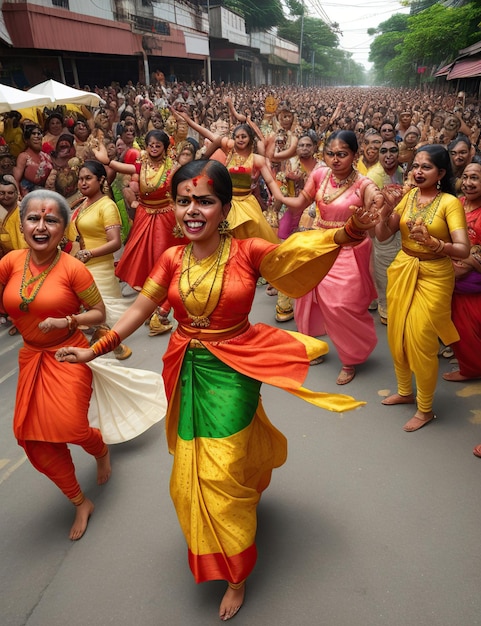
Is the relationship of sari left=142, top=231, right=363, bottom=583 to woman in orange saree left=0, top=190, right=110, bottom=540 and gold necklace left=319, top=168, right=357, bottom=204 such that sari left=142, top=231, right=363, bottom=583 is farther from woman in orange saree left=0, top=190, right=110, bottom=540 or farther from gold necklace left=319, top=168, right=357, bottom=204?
gold necklace left=319, top=168, right=357, bottom=204

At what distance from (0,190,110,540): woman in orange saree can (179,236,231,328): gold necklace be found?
2.13ft

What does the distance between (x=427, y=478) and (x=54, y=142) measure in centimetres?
705

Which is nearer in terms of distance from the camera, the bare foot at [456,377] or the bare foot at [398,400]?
the bare foot at [398,400]

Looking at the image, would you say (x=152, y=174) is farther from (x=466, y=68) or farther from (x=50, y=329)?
(x=466, y=68)

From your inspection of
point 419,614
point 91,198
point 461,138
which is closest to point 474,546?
point 419,614

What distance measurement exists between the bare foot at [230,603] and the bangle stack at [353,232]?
1.50m

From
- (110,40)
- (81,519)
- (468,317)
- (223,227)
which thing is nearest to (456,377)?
(468,317)

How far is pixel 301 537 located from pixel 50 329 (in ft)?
5.14

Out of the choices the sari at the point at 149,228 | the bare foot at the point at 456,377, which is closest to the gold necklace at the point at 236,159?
the sari at the point at 149,228

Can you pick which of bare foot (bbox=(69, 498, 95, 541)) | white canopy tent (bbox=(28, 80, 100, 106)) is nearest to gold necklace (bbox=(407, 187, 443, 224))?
bare foot (bbox=(69, 498, 95, 541))

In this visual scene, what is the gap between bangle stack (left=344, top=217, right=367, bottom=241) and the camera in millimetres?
1770

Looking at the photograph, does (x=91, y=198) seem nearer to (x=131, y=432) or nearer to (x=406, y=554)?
(x=131, y=432)

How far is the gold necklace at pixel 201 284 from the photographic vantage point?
199 cm

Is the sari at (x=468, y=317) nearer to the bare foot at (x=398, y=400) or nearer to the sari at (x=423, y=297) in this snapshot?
the sari at (x=423, y=297)
